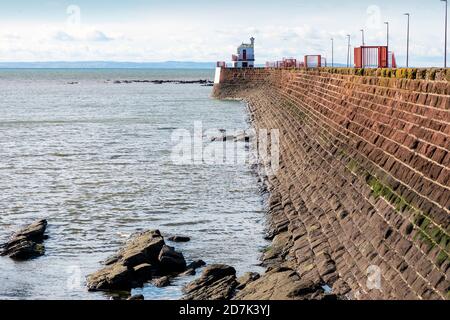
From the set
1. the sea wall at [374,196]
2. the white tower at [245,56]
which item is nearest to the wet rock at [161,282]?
the sea wall at [374,196]

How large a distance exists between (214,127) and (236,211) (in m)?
32.2

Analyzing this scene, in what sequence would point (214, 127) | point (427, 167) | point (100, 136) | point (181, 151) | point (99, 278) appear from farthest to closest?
point (214, 127) → point (100, 136) → point (181, 151) → point (99, 278) → point (427, 167)

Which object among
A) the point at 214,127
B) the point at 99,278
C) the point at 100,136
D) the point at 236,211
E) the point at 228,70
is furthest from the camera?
the point at 228,70

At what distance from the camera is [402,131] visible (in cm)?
1741

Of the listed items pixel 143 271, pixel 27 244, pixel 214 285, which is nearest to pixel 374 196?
pixel 214 285

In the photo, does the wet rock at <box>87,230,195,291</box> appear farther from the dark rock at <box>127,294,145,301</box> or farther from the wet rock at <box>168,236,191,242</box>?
the wet rock at <box>168,236,191,242</box>

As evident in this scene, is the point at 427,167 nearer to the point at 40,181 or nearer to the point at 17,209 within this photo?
the point at 17,209

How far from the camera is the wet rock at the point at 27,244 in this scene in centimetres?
1952

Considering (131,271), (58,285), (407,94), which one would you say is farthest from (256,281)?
(407,94)

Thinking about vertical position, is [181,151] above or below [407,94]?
below

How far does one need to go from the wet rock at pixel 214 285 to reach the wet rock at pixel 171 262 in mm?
1181

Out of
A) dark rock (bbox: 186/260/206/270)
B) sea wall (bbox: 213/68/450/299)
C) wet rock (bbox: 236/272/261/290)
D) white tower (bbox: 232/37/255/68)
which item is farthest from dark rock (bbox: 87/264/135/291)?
white tower (bbox: 232/37/255/68)

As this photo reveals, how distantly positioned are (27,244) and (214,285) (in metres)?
6.52

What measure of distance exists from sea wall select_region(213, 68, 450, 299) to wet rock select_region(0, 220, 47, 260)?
6144 mm
